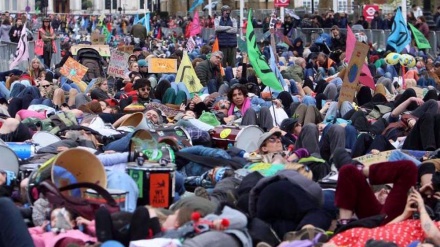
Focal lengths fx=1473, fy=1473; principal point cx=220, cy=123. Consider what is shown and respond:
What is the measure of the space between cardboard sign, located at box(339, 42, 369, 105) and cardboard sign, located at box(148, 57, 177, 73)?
5.94 meters

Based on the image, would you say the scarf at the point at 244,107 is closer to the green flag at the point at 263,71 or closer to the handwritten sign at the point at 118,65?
the green flag at the point at 263,71

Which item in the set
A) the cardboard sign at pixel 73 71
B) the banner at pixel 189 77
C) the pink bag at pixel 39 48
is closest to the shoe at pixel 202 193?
A: the banner at pixel 189 77

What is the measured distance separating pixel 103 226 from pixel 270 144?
3943 mm

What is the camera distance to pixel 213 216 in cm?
991

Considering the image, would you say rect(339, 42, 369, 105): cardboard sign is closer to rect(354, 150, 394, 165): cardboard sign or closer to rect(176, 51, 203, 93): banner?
rect(176, 51, 203, 93): banner

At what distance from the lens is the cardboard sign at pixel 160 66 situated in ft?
79.2

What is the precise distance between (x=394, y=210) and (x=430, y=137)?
3511 mm

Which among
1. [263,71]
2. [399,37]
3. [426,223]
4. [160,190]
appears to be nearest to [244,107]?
[263,71]

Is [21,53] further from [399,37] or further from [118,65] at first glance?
[399,37]

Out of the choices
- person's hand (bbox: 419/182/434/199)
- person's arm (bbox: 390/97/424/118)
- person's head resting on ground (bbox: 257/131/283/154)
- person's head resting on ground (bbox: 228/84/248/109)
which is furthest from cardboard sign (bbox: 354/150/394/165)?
person's head resting on ground (bbox: 228/84/248/109)

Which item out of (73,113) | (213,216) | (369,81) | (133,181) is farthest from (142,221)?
(369,81)

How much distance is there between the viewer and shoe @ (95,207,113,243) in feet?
31.4

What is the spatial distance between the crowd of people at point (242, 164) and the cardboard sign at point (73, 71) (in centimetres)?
80

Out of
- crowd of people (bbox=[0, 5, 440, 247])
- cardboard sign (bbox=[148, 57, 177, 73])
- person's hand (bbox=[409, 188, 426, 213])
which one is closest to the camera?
crowd of people (bbox=[0, 5, 440, 247])
